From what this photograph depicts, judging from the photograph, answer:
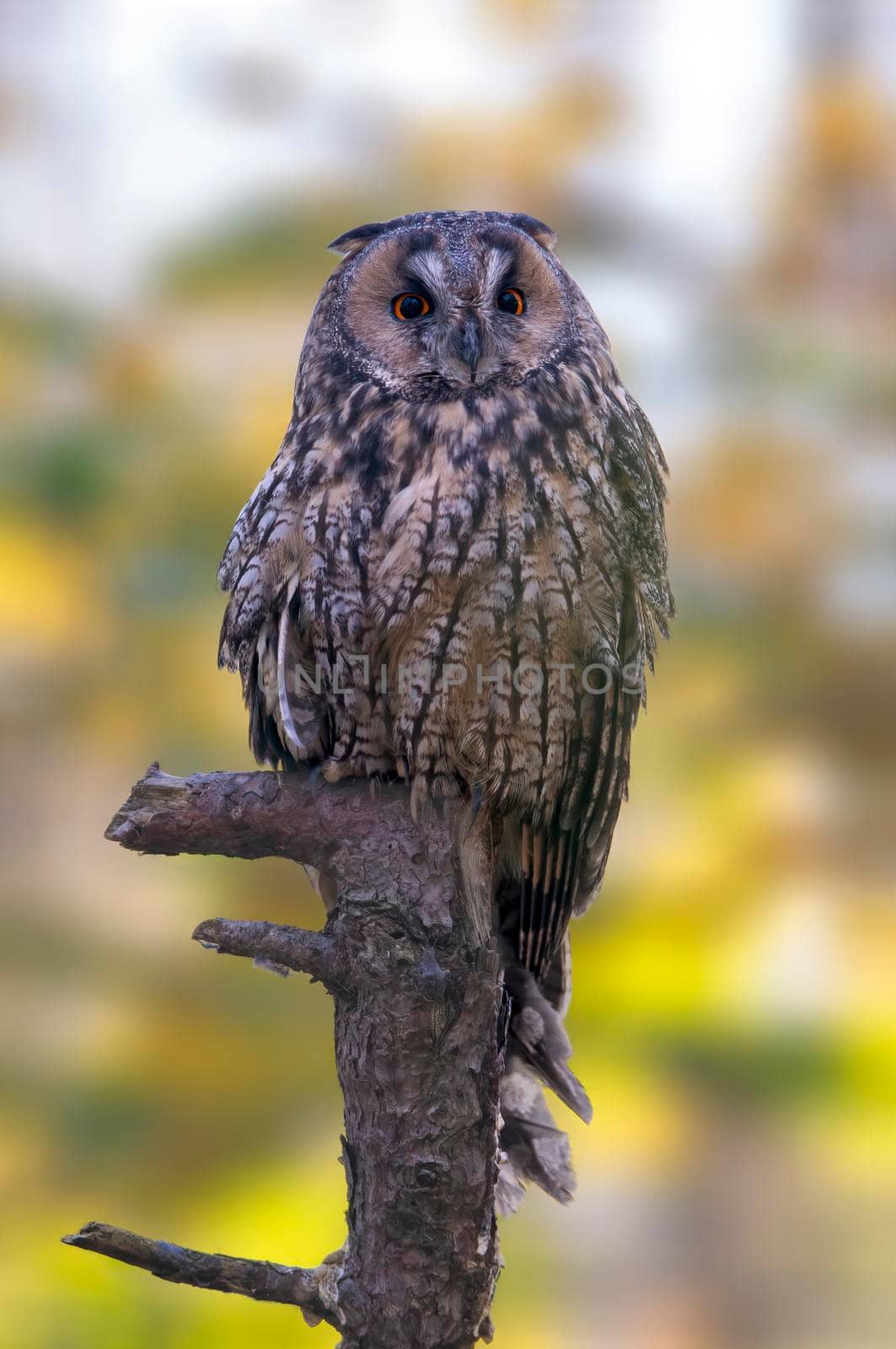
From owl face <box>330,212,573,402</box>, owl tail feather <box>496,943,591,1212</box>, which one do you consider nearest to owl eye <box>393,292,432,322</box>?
owl face <box>330,212,573,402</box>

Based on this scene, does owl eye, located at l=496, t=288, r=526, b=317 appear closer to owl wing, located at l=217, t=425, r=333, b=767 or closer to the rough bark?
owl wing, located at l=217, t=425, r=333, b=767

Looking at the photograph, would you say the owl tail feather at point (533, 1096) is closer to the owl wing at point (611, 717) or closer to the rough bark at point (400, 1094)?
the owl wing at point (611, 717)

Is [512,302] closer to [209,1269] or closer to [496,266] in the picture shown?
[496,266]

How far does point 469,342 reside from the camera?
128cm

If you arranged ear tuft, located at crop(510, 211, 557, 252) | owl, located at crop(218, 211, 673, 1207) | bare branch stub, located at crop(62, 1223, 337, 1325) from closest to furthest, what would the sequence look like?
bare branch stub, located at crop(62, 1223, 337, 1325) < owl, located at crop(218, 211, 673, 1207) < ear tuft, located at crop(510, 211, 557, 252)

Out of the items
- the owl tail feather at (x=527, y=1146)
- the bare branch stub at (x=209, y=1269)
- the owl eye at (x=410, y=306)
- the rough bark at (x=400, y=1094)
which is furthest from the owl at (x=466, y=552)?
the bare branch stub at (x=209, y=1269)

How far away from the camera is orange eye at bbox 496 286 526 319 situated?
4.42 feet

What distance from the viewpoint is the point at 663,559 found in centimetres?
143

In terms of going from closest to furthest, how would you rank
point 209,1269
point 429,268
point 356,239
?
point 209,1269 → point 429,268 → point 356,239

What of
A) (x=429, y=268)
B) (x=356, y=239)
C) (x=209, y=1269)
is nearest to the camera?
(x=209, y=1269)

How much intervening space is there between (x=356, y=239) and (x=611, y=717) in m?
0.63

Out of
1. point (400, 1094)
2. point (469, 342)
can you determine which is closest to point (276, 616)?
point (469, 342)

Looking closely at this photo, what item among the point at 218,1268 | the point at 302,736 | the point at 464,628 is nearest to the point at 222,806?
the point at 302,736

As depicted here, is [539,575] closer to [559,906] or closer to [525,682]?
[525,682]
